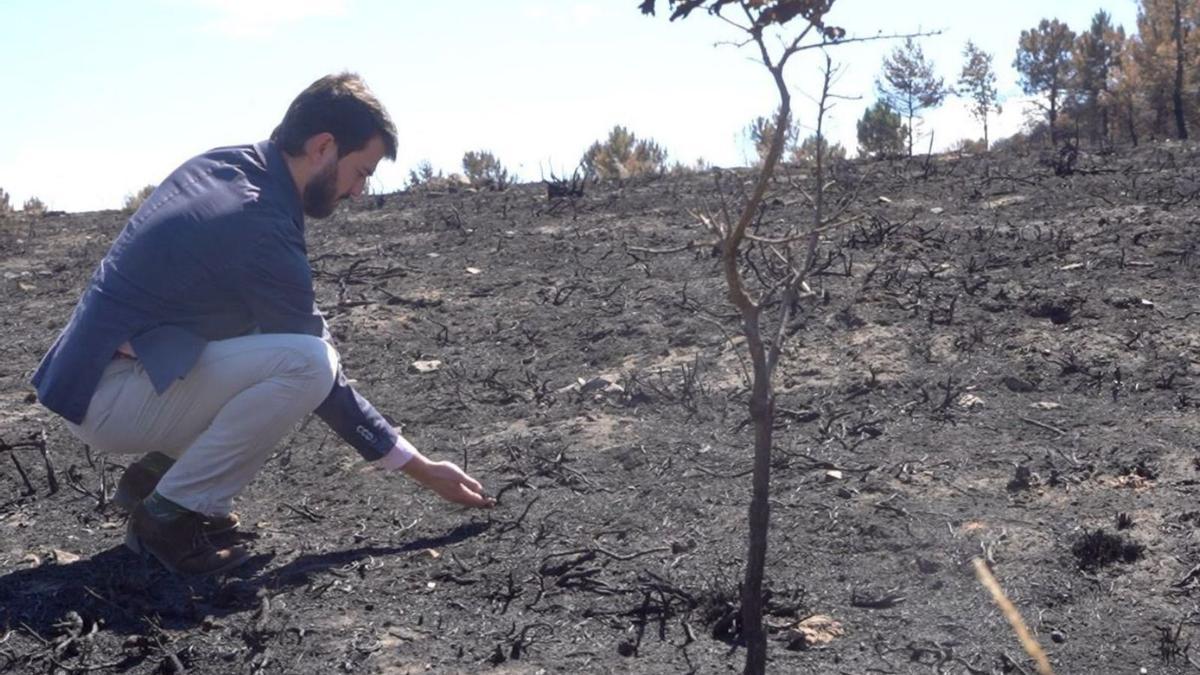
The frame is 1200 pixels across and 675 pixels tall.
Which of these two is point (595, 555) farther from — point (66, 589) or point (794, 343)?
point (794, 343)

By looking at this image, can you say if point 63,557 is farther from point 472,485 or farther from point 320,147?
point 320,147

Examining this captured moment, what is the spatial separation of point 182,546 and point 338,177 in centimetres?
107

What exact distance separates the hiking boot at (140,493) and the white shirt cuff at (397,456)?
0.47 metres

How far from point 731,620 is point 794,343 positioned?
2.35 m

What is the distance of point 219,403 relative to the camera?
381cm

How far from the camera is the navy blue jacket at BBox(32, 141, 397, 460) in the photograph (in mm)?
3643

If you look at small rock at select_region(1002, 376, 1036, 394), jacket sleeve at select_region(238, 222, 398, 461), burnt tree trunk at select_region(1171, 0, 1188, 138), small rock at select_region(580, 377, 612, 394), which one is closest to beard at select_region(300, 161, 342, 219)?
jacket sleeve at select_region(238, 222, 398, 461)

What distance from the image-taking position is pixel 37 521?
14.2ft

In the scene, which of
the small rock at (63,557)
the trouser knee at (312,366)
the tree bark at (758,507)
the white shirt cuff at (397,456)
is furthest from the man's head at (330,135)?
the tree bark at (758,507)

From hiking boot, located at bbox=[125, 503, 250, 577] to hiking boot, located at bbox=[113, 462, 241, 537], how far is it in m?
0.13

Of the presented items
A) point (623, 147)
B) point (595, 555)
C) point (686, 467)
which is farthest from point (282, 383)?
point (623, 147)

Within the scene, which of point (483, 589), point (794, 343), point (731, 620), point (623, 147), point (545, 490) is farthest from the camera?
point (623, 147)

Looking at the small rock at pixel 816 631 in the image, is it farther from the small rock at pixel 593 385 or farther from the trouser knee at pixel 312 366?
the small rock at pixel 593 385

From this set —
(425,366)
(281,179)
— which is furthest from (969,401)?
(281,179)
